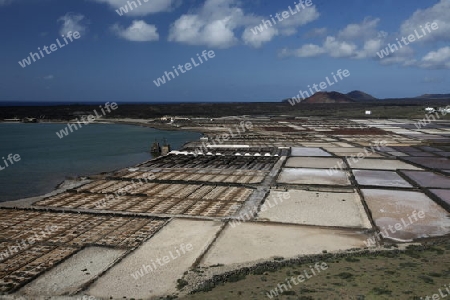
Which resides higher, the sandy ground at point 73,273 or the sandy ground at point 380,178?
the sandy ground at point 73,273

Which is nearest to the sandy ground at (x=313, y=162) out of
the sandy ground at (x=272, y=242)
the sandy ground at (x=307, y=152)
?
the sandy ground at (x=307, y=152)

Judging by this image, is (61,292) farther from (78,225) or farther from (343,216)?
(343,216)

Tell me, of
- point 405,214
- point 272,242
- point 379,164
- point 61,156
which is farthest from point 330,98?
point 272,242

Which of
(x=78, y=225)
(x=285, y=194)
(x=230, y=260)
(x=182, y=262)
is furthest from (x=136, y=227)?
(x=285, y=194)

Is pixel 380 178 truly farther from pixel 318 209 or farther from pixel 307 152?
pixel 307 152

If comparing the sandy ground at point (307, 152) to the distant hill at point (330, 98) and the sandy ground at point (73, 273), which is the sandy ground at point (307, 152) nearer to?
the sandy ground at point (73, 273)

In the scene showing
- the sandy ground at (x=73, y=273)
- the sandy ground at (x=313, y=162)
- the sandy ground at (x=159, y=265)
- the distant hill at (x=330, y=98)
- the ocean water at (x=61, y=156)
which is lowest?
the distant hill at (x=330, y=98)

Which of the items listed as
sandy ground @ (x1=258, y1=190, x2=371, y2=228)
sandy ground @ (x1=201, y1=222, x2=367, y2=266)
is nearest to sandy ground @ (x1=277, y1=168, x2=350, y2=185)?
sandy ground @ (x1=258, y1=190, x2=371, y2=228)
